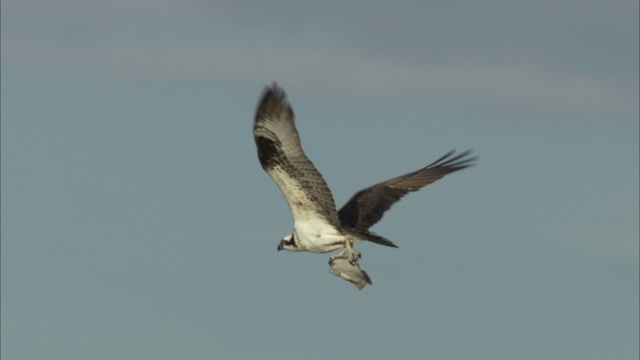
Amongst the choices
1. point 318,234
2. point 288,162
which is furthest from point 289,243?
point 288,162

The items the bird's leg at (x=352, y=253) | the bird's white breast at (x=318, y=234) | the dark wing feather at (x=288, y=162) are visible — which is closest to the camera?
the dark wing feather at (x=288, y=162)

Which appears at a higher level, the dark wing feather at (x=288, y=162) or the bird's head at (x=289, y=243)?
the dark wing feather at (x=288, y=162)

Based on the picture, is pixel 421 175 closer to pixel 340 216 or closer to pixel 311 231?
pixel 340 216

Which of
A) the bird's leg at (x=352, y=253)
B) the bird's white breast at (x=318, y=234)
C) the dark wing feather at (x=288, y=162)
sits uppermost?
the dark wing feather at (x=288, y=162)

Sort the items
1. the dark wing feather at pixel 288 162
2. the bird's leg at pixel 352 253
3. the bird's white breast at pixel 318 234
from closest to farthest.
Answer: the dark wing feather at pixel 288 162, the bird's leg at pixel 352 253, the bird's white breast at pixel 318 234

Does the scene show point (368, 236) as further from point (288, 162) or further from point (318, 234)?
point (288, 162)

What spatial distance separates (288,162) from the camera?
85.8 feet

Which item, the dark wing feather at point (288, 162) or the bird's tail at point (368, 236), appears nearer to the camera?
the dark wing feather at point (288, 162)

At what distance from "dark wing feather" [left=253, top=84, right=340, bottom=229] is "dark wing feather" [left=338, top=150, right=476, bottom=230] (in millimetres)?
2330

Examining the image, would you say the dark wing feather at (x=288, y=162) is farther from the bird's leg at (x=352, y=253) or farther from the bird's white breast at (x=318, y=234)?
the bird's leg at (x=352, y=253)

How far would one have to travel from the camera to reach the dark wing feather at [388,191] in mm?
29781

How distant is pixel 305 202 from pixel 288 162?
106 cm

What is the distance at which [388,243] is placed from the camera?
27000mm

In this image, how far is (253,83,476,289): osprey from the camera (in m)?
25.5
